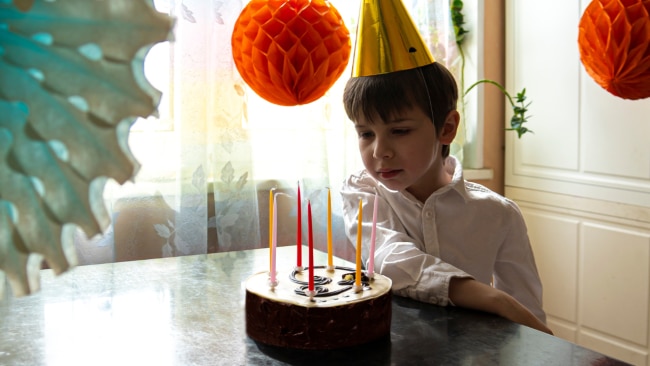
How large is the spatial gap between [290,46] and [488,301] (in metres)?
0.54

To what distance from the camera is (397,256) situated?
4.17 ft

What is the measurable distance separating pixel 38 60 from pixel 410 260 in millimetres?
1012

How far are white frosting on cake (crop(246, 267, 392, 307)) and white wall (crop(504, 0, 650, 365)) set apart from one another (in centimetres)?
173

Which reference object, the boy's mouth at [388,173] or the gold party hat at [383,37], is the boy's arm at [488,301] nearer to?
the boy's mouth at [388,173]

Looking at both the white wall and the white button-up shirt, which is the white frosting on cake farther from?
the white wall

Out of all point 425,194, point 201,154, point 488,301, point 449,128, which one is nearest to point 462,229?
point 425,194

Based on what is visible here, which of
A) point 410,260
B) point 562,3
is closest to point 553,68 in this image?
point 562,3

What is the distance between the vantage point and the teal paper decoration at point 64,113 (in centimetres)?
27

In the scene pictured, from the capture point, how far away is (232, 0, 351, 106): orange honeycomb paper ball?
1.29 m

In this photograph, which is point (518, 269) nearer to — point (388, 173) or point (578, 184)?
point (388, 173)

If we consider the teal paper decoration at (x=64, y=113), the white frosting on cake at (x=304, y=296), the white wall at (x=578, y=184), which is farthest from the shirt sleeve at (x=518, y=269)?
the teal paper decoration at (x=64, y=113)

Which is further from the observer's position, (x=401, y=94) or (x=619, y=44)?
(x=619, y=44)

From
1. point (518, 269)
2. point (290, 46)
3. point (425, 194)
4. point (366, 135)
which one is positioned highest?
point (290, 46)

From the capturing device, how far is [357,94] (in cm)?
143
